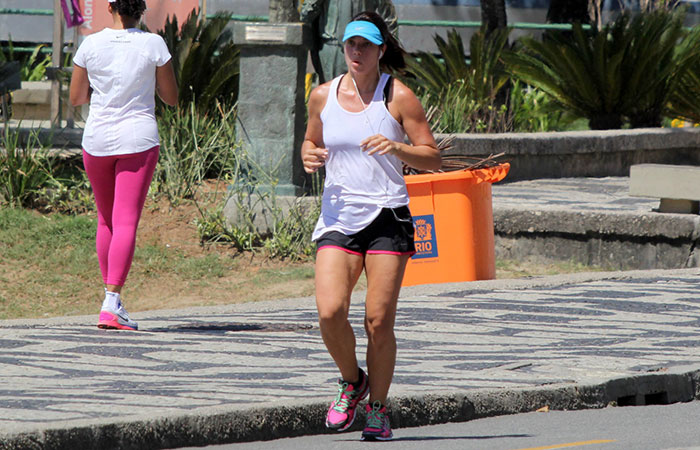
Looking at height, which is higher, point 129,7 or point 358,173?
point 129,7

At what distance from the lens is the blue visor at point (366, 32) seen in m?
5.79

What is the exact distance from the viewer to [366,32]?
19.0 feet

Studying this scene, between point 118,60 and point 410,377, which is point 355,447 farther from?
point 118,60

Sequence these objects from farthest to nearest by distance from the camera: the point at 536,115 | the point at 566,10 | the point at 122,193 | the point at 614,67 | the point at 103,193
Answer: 1. the point at 566,10
2. the point at 536,115
3. the point at 614,67
4. the point at 103,193
5. the point at 122,193

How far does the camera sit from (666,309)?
9047 millimetres

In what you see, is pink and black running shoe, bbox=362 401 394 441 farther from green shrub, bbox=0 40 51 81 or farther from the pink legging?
green shrub, bbox=0 40 51 81

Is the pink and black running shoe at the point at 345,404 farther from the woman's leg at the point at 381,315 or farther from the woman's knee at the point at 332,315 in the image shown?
the woman's knee at the point at 332,315

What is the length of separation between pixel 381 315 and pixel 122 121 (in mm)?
2805

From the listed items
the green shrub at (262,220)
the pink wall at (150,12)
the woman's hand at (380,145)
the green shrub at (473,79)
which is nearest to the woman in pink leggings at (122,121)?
the woman's hand at (380,145)

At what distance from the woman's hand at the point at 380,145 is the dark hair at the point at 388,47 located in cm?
51

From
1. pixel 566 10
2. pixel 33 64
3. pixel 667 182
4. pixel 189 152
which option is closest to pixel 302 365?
pixel 667 182

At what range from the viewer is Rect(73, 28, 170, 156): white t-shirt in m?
7.99

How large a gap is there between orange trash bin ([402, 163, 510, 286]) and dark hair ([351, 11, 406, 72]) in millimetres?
4198

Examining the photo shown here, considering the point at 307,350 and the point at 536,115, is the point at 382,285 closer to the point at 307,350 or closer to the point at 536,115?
the point at 307,350
